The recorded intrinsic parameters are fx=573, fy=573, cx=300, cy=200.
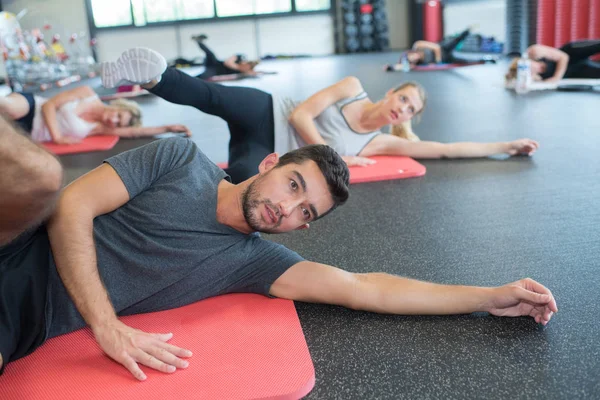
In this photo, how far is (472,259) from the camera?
2.01 m

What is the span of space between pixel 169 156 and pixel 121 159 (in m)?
0.14

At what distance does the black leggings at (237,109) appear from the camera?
2.79 metres

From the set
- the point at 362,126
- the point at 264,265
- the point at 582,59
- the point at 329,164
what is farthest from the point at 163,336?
the point at 582,59

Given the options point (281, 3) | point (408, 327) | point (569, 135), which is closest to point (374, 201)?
point (408, 327)

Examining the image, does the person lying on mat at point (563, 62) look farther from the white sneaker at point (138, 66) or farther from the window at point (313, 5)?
the window at point (313, 5)

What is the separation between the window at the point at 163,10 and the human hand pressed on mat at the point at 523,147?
11547 mm

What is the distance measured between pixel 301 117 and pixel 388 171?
0.57m

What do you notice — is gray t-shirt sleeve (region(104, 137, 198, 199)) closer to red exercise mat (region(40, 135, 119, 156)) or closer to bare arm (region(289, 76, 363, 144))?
bare arm (region(289, 76, 363, 144))

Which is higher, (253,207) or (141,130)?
(253,207)

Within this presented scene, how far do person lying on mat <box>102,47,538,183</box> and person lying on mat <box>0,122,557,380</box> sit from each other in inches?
43.8

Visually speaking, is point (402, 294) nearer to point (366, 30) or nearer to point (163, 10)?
point (366, 30)

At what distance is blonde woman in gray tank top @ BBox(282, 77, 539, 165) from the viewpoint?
3.13 m

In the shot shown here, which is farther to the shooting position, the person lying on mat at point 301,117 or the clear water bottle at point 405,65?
the clear water bottle at point 405,65

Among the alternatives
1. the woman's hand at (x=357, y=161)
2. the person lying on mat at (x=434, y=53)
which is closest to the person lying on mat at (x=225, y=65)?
the person lying on mat at (x=434, y=53)
